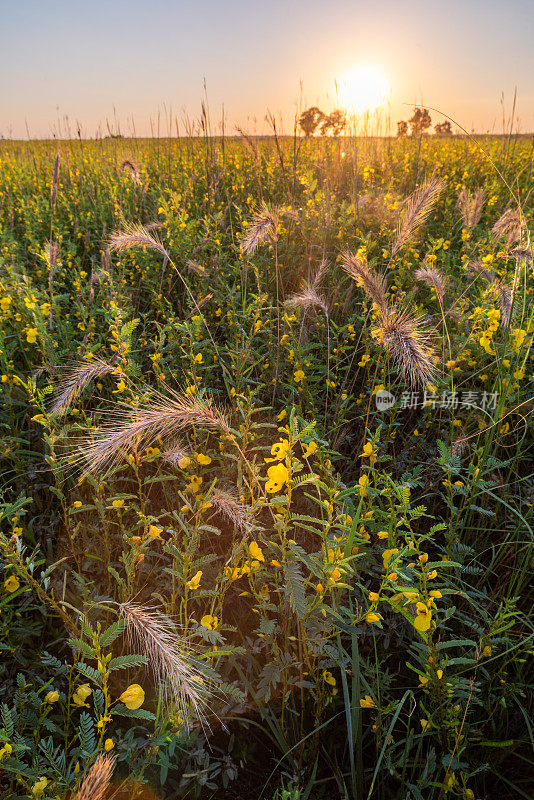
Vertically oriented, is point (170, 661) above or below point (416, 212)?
below

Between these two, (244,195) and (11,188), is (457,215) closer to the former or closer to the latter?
(244,195)

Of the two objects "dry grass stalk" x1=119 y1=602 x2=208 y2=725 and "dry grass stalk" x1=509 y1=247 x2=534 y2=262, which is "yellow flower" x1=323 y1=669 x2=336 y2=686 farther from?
"dry grass stalk" x1=509 y1=247 x2=534 y2=262

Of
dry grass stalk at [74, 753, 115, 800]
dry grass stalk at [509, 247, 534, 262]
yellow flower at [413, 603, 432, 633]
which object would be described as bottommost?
yellow flower at [413, 603, 432, 633]

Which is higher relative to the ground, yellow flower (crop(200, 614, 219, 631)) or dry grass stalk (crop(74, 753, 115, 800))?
dry grass stalk (crop(74, 753, 115, 800))

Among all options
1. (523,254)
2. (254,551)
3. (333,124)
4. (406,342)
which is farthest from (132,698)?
(333,124)

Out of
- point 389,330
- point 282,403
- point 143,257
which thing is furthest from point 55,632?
point 143,257

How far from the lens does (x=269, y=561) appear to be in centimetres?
150

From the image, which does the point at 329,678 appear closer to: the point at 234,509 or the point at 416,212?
the point at 234,509

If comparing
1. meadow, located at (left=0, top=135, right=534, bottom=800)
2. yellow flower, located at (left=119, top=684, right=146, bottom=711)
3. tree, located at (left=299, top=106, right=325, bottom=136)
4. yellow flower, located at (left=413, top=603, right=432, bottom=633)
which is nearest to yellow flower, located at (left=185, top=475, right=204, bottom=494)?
meadow, located at (left=0, top=135, right=534, bottom=800)

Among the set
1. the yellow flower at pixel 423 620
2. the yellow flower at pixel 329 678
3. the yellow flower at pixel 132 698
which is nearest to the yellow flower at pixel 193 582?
the yellow flower at pixel 132 698

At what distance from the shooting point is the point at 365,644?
4.66 ft

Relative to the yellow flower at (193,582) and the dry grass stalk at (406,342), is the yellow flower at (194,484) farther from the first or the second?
the dry grass stalk at (406,342)

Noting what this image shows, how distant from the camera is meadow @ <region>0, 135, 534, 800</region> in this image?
1032mm

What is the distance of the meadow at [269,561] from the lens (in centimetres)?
103
